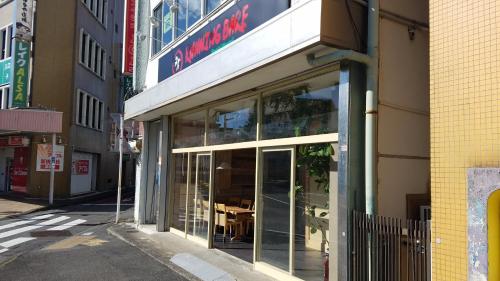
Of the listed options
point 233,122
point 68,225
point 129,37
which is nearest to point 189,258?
point 233,122

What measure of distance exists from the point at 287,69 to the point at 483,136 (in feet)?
10.9

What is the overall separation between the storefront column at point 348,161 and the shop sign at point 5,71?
76.8ft

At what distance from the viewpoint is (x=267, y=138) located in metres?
8.08

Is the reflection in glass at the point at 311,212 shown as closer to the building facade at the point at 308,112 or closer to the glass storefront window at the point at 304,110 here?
the building facade at the point at 308,112

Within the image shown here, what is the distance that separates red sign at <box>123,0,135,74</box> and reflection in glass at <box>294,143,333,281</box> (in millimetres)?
10032

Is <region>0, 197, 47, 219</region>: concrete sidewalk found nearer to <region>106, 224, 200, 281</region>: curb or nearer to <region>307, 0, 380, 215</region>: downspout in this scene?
<region>106, 224, 200, 281</region>: curb

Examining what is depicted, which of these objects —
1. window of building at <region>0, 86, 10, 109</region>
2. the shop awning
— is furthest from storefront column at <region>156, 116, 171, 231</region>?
window of building at <region>0, 86, 10, 109</region>

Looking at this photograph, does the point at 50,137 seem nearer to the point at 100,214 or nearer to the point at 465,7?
the point at 100,214

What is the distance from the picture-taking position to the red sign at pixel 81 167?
27.3 metres

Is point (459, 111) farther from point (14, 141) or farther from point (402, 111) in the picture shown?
point (14, 141)

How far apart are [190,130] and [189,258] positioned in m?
3.66

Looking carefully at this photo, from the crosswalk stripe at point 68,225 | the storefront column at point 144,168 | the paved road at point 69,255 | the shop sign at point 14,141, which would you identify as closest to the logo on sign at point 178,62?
the storefront column at point 144,168

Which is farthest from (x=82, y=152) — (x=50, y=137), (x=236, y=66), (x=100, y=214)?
(x=236, y=66)

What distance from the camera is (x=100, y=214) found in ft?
59.5
